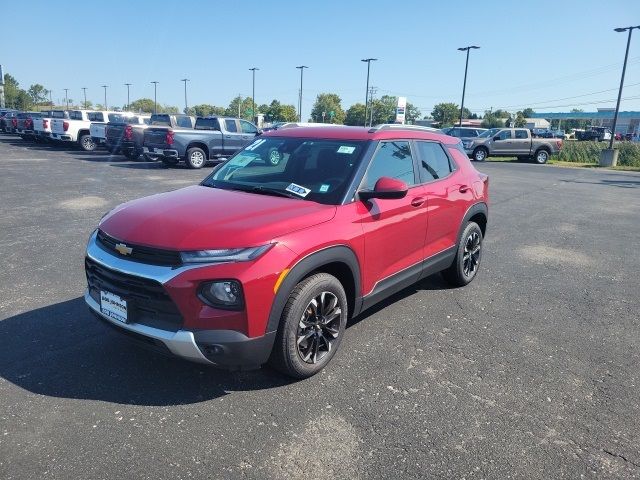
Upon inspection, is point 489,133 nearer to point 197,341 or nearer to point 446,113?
point 197,341

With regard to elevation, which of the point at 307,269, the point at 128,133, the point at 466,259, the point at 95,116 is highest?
the point at 95,116

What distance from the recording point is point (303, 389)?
340 cm

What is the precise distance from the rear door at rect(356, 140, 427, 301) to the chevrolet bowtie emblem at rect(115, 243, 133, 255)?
1642mm

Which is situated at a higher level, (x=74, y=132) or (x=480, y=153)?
(x=74, y=132)

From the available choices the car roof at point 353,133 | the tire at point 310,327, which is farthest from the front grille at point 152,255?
the car roof at point 353,133

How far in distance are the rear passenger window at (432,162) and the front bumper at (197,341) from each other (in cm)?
246

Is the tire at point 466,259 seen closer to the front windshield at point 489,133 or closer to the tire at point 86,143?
the tire at point 86,143

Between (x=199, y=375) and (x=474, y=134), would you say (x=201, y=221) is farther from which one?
(x=474, y=134)

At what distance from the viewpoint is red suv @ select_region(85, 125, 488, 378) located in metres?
2.95

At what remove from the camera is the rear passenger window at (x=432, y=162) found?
475 cm

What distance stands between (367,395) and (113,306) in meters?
1.79

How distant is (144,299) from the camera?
3051 millimetres

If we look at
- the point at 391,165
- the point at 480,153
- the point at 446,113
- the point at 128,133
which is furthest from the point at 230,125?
the point at 446,113

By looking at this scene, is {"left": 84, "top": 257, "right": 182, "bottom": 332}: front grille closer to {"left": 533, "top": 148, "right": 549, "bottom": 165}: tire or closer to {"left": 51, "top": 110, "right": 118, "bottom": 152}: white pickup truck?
{"left": 51, "top": 110, "right": 118, "bottom": 152}: white pickup truck
